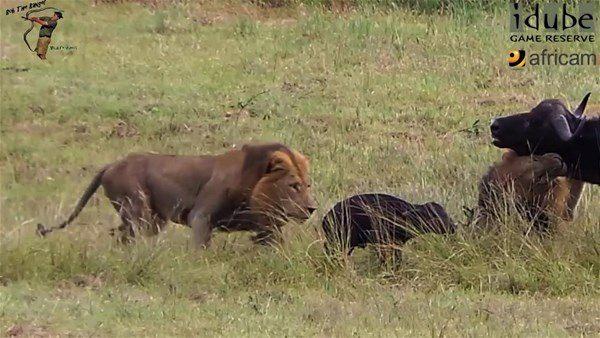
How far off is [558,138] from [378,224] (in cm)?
186

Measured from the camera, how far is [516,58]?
18.3 metres

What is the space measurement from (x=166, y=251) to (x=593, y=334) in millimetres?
3520

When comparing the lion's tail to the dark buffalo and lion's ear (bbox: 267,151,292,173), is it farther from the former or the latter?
the dark buffalo

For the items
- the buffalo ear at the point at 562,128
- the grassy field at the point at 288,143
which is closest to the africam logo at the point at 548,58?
the grassy field at the point at 288,143

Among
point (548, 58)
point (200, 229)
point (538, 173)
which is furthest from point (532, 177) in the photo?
point (548, 58)

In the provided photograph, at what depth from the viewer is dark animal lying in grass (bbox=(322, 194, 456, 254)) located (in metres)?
10.2

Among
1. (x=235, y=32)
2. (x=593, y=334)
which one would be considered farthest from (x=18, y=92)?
(x=593, y=334)

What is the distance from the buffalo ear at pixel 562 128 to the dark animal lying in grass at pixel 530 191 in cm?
18

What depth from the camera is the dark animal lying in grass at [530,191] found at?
34.6 ft

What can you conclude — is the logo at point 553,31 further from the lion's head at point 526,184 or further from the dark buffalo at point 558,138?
the lion's head at point 526,184

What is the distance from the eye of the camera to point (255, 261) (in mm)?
10086

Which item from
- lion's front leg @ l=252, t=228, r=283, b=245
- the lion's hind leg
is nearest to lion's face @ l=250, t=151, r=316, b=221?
lion's front leg @ l=252, t=228, r=283, b=245

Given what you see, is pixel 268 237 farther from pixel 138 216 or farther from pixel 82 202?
pixel 82 202

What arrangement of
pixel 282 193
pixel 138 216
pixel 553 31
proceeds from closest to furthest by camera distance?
1. pixel 282 193
2. pixel 138 216
3. pixel 553 31
